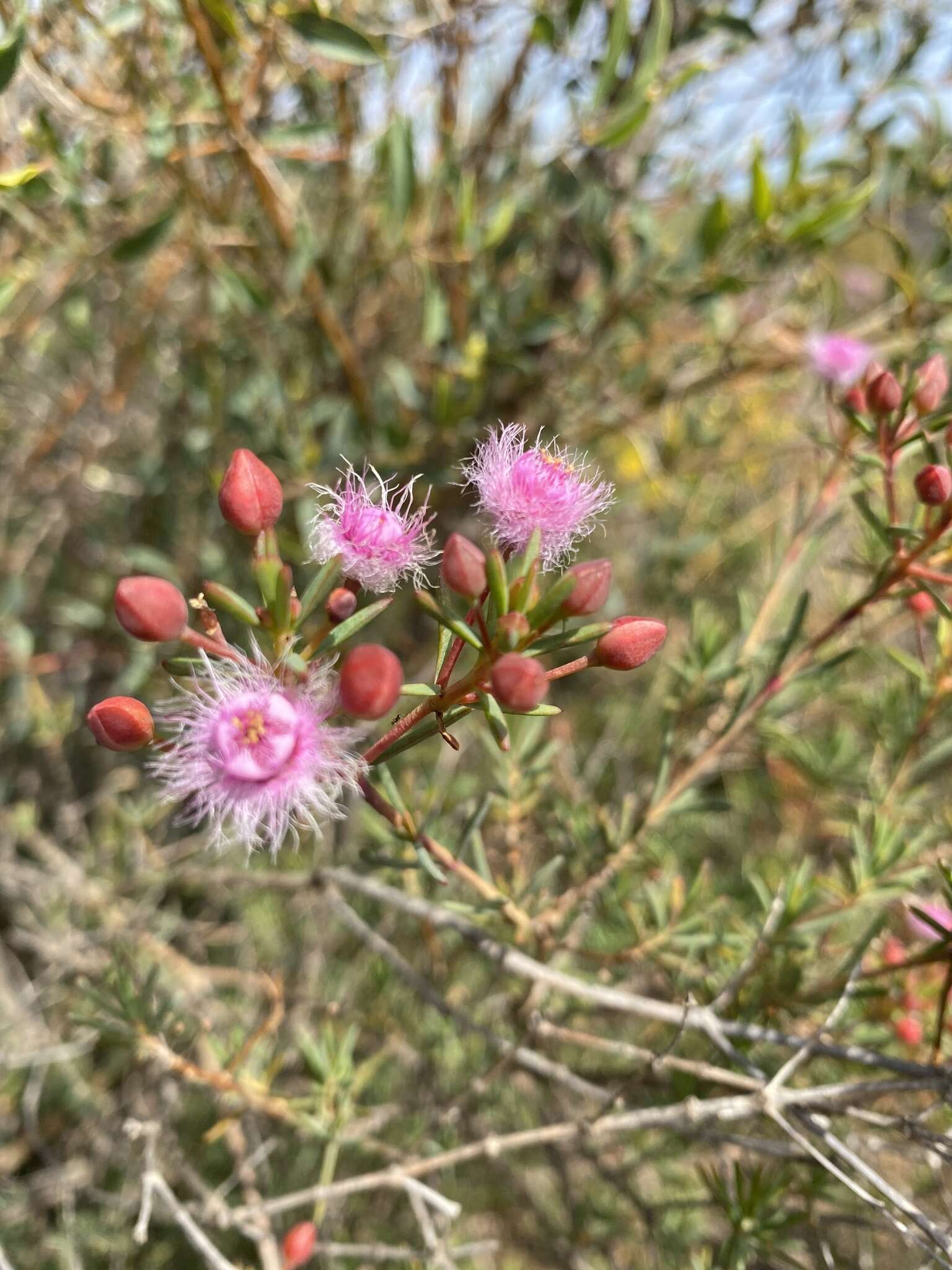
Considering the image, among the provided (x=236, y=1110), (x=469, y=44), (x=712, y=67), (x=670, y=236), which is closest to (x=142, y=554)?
(x=236, y=1110)

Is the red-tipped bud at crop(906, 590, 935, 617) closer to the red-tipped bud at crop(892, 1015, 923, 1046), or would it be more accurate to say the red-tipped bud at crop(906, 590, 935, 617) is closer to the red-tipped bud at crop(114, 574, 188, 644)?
the red-tipped bud at crop(892, 1015, 923, 1046)

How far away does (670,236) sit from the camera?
2.18m

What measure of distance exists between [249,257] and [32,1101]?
4.96ft

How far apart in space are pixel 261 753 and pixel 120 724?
0.11m

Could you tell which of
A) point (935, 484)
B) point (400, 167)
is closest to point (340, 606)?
point (935, 484)

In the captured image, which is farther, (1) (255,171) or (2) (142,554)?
(2) (142,554)

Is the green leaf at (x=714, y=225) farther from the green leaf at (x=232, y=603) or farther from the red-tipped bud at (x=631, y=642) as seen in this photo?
the green leaf at (x=232, y=603)

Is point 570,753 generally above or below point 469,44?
below

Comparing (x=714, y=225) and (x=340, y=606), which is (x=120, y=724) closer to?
(x=340, y=606)

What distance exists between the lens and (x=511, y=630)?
64 cm

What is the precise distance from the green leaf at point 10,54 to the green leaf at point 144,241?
0.43 m

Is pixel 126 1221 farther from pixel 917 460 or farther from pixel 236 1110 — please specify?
pixel 917 460

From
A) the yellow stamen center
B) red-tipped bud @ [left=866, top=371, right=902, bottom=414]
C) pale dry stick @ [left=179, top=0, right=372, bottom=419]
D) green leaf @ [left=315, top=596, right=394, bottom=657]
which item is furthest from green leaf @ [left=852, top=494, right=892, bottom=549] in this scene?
pale dry stick @ [left=179, top=0, right=372, bottom=419]

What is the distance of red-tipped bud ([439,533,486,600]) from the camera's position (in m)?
0.64
